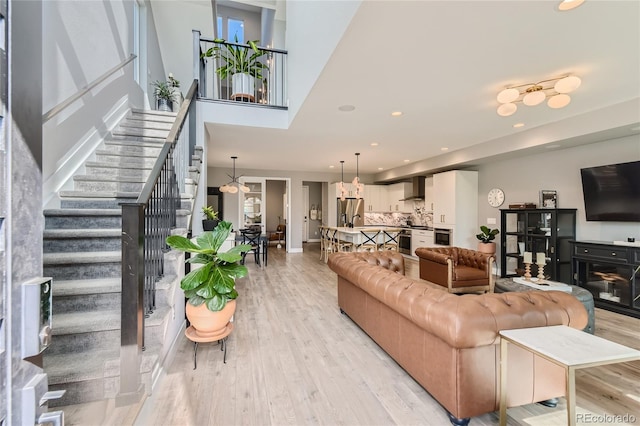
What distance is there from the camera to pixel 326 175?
993 cm

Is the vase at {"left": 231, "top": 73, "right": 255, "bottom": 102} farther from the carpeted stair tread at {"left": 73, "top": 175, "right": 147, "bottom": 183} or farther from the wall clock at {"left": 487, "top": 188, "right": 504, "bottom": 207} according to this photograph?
the wall clock at {"left": 487, "top": 188, "right": 504, "bottom": 207}

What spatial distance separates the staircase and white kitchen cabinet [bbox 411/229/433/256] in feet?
20.7

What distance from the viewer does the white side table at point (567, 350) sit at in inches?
53.9

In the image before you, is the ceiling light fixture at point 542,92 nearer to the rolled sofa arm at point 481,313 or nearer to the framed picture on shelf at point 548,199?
the rolled sofa arm at point 481,313

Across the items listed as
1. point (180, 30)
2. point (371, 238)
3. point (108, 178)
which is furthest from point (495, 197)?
point (180, 30)

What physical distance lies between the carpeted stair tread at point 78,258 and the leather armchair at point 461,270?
14.2 ft

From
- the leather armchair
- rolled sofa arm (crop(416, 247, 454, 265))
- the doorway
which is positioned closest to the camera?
the leather armchair

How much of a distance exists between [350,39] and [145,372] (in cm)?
280

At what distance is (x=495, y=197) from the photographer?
6.36 meters

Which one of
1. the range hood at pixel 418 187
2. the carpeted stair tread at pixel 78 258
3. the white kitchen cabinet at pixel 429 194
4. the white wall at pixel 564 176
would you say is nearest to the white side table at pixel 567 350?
the carpeted stair tread at pixel 78 258

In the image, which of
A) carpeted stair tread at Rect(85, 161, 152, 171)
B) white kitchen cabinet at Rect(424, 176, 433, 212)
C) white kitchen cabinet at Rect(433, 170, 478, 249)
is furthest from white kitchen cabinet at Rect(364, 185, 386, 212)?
carpeted stair tread at Rect(85, 161, 152, 171)

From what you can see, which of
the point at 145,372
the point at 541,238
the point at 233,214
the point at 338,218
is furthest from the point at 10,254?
the point at 338,218

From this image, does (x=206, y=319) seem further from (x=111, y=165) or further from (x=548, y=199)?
(x=548, y=199)

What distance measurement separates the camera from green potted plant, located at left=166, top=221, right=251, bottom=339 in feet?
7.69
